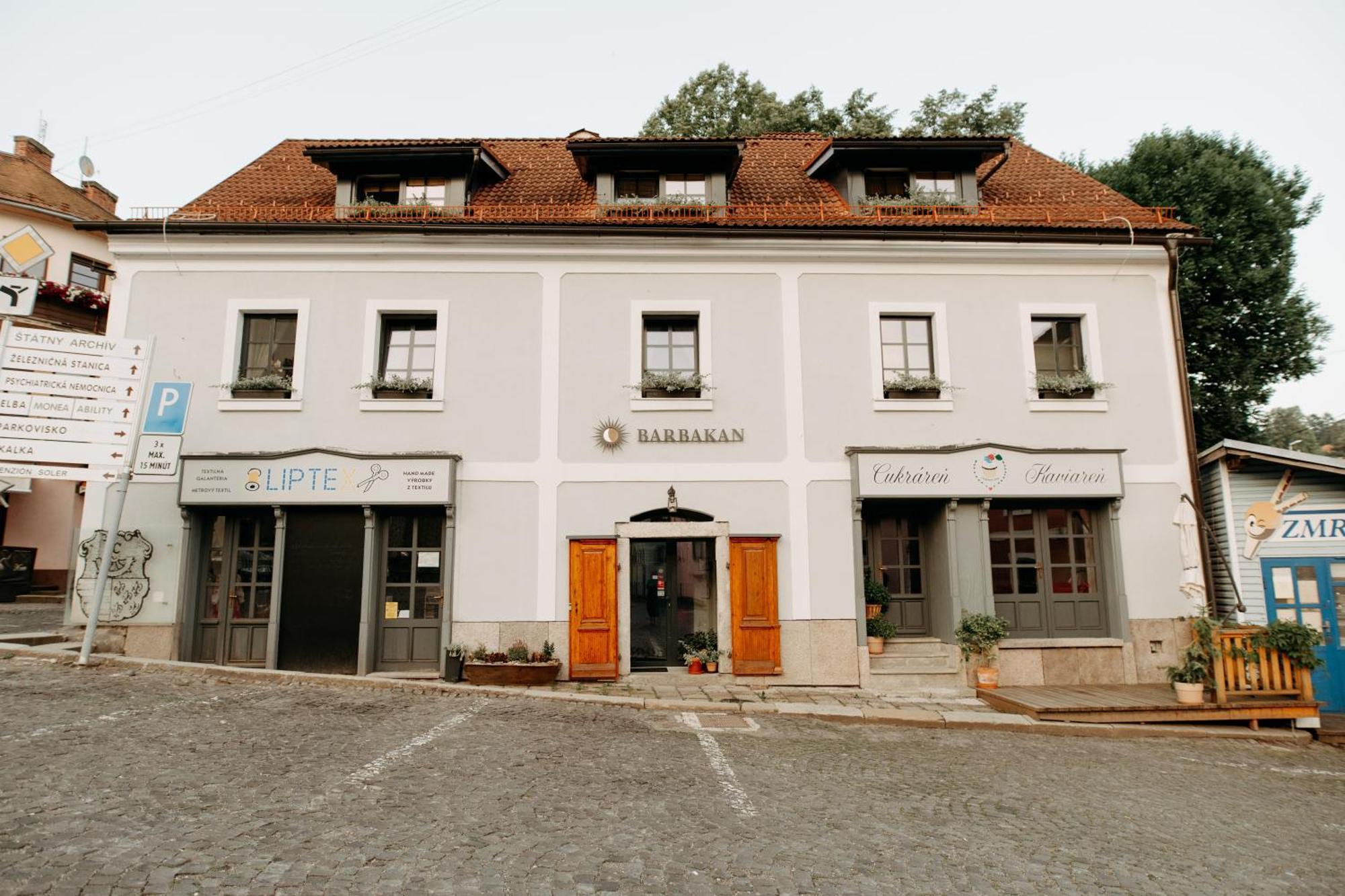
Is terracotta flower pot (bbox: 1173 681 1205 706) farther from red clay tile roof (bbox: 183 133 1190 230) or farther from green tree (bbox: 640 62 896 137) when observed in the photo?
green tree (bbox: 640 62 896 137)

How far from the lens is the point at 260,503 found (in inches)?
445

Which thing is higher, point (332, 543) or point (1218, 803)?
point (332, 543)

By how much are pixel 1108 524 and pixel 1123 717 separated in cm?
326

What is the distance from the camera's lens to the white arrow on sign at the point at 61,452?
9.88 m

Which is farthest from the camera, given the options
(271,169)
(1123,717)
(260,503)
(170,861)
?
(271,169)

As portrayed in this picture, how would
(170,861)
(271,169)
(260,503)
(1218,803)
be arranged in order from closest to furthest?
(170,861)
(1218,803)
(260,503)
(271,169)

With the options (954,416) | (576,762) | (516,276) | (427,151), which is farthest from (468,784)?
(427,151)

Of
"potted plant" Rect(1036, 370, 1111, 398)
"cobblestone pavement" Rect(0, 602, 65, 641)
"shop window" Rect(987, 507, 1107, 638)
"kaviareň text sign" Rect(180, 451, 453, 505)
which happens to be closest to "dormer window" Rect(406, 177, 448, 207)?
"kaviareň text sign" Rect(180, 451, 453, 505)

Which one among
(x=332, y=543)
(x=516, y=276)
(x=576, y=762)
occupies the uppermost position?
(x=516, y=276)

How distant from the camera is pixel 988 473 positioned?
11672 mm

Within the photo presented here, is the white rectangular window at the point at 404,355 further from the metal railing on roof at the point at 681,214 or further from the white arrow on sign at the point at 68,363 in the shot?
the white arrow on sign at the point at 68,363

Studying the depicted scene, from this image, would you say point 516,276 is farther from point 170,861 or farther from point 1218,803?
point 1218,803

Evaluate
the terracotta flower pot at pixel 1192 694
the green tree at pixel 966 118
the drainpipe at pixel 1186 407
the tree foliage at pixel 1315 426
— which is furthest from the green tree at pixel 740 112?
the tree foliage at pixel 1315 426

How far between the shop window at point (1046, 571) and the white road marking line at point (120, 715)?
34.4ft
